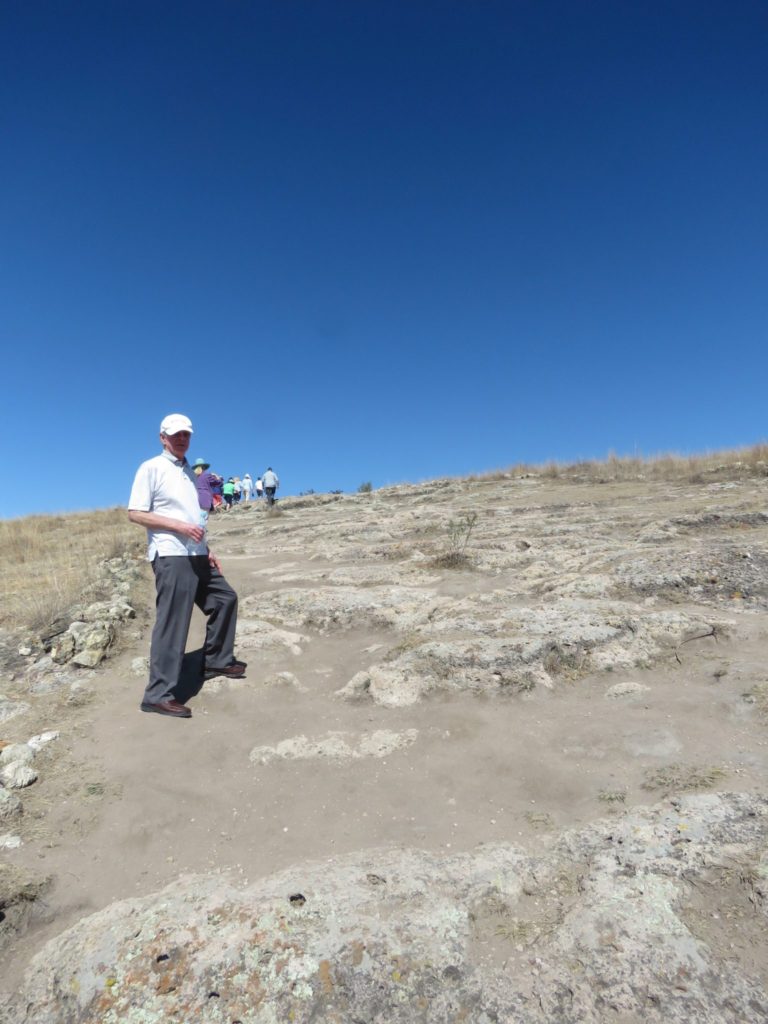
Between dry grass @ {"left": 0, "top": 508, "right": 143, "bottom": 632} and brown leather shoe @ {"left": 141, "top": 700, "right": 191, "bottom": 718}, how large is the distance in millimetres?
2201

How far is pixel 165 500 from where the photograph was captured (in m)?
3.91

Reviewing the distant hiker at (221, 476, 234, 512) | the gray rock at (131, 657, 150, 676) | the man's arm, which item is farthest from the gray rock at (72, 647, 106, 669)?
the distant hiker at (221, 476, 234, 512)

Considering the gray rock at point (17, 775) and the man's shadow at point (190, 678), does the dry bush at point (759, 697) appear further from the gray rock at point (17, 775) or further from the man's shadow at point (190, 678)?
the gray rock at point (17, 775)

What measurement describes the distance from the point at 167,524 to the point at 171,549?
19cm

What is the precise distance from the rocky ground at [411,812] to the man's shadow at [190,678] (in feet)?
0.45

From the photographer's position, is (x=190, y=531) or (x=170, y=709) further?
(x=190, y=531)

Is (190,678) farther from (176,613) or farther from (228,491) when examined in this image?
(228,491)

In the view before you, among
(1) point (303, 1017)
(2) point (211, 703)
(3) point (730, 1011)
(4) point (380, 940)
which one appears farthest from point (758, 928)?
(2) point (211, 703)

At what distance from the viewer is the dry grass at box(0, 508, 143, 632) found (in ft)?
18.6

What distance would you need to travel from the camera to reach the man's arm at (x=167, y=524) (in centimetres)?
381

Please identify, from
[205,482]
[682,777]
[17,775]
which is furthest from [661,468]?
[17,775]

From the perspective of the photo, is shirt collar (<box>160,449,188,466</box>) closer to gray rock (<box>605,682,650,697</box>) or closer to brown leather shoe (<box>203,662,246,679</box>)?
brown leather shoe (<box>203,662,246,679</box>)

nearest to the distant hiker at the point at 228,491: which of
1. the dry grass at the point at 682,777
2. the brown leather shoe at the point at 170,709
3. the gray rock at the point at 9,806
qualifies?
the brown leather shoe at the point at 170,709

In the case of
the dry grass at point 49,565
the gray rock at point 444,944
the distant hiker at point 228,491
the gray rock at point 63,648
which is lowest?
the gray rock at point 444,944
